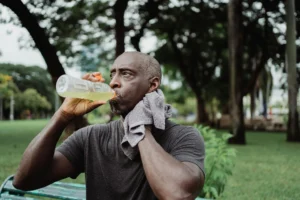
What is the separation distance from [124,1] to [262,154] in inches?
272

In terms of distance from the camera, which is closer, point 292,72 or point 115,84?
point 115,84

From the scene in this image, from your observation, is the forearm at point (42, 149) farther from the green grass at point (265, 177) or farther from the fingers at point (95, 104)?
the green grass at point (265, 177)

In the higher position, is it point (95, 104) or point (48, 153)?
point (95, 104)

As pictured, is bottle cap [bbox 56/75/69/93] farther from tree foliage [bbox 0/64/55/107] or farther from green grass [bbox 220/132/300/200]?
tree foliage [bbox 0/64/55/107]

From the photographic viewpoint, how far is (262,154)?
12.0 meters

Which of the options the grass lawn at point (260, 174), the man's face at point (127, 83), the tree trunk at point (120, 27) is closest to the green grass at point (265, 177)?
the grass lawn at point (260, 174)

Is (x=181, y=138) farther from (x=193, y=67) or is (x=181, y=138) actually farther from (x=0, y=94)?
(x=0, y=94)

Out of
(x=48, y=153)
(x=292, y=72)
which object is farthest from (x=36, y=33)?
(x=48, y=153)

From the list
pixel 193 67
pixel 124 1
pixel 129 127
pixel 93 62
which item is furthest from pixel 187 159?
pixel 193 67

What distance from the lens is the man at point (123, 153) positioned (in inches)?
75.0

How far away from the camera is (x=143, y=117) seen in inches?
76.7

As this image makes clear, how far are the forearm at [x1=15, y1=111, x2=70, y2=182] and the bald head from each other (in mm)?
409

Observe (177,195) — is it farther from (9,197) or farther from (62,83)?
(9,197)

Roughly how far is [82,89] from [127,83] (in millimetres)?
213
